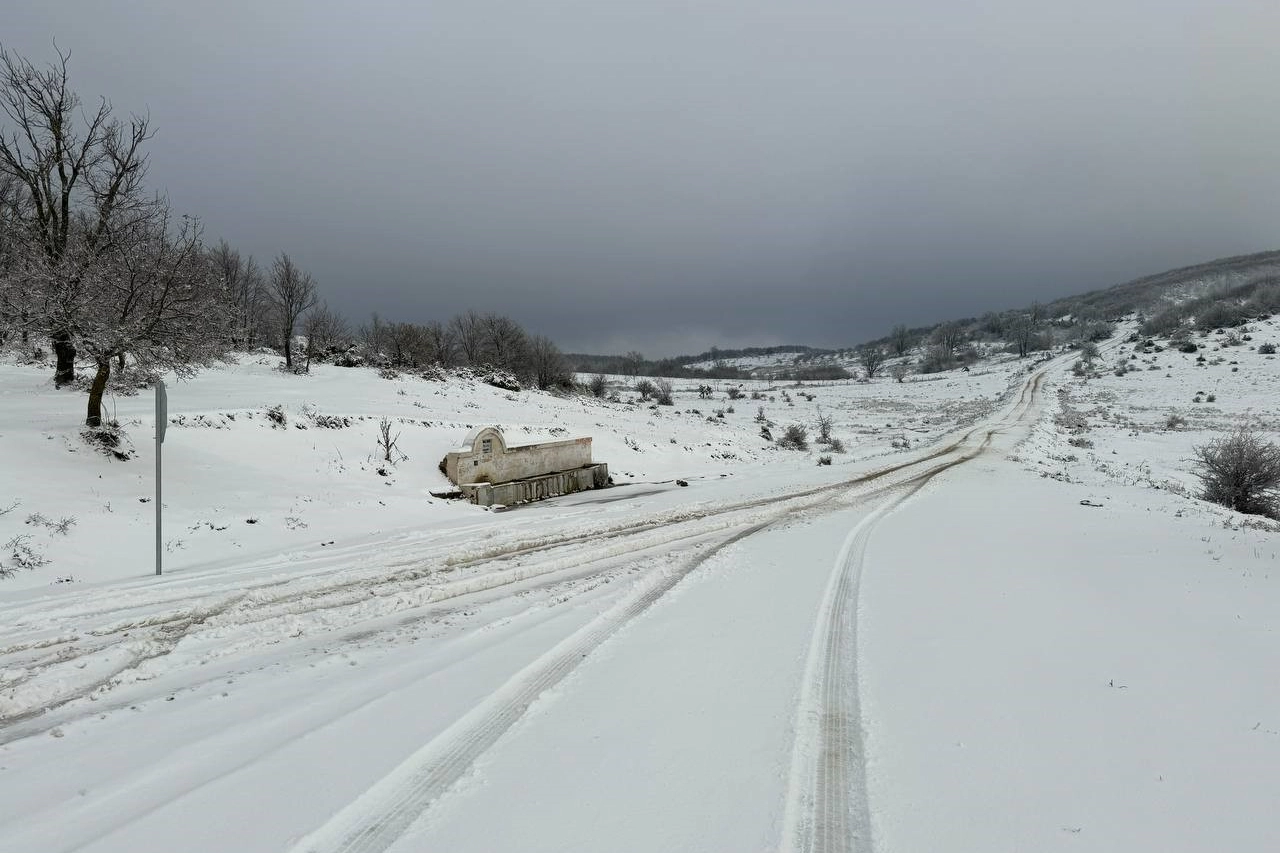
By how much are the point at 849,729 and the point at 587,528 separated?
7293mm

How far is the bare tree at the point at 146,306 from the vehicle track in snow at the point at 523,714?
446 inches

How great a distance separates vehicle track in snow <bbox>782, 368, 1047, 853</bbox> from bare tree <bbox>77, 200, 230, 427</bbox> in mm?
13157

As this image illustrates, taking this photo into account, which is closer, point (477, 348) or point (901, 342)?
point (477, 348)

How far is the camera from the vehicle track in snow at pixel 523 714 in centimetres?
282

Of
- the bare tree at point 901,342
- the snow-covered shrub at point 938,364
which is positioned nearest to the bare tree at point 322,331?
the snow-covered shrub at point 938,364

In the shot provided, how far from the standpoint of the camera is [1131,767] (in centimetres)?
331

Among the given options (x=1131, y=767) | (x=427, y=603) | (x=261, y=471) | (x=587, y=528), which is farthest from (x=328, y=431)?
(x=1131, y=767)

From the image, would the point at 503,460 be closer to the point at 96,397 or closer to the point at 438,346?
the point at 96,397

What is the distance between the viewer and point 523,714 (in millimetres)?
3932

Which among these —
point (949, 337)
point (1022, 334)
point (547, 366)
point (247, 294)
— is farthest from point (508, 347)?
point (949, 337)

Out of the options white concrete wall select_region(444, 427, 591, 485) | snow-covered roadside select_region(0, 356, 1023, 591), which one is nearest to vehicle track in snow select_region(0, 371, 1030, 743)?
snow-covered roadside select_region(0, 356, 1023, 591)

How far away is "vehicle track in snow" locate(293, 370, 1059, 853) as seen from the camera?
282 centimetres

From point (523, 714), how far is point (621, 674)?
87 centimetres

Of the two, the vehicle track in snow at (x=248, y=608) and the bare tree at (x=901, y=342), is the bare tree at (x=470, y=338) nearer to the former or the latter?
the vehicle track in snow at (x=248, y=608)
